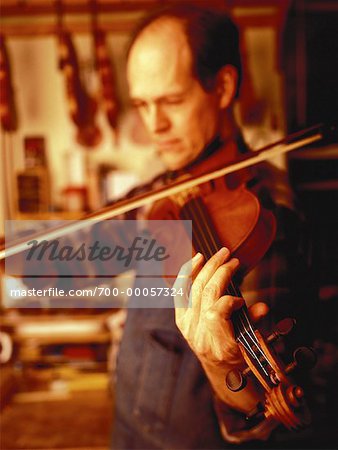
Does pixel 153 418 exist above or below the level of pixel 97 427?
above

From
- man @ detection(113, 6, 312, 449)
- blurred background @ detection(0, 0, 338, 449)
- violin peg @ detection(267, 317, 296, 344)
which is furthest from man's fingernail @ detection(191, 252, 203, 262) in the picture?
blurred background @ detection(0, 0, 338, 449)

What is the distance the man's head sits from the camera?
62cm

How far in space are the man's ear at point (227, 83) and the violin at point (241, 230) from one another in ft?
0.26

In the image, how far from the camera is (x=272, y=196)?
0.63m

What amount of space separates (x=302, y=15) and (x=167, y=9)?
98 centimetres

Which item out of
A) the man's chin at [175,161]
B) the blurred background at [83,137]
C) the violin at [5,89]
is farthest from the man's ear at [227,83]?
the violin at [5,89]

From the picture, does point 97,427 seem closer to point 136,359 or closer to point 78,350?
point 78,350

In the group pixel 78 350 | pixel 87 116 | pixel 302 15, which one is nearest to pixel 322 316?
pixel 302 15

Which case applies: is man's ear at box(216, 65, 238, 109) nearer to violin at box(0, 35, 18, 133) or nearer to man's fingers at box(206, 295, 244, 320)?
man's fingers at box(206, 295, 244, 320)

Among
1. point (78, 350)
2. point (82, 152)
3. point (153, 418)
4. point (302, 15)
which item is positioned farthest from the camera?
point (82, 152)

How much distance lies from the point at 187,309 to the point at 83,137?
6.57 feet

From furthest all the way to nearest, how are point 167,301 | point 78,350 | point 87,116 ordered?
point 87,116
point 78,350
point 167,301

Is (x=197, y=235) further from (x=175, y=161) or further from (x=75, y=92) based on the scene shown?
(x=75, y=92)

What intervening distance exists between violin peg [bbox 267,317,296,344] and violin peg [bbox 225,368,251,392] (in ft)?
0.13
